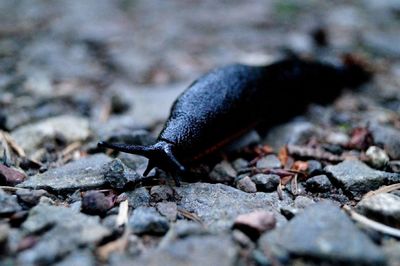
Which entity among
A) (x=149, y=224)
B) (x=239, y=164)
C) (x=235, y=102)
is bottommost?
(x=239, y=164)

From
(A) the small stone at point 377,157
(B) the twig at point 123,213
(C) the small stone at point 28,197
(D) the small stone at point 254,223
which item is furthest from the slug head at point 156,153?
(A) the small stone at point 377,157

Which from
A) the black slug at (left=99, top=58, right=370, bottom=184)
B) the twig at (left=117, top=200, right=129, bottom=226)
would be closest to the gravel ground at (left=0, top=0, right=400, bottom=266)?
the twig at (left=117, top=200, right=129, bottom=226)

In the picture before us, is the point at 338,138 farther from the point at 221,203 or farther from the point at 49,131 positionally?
the point at 49,131

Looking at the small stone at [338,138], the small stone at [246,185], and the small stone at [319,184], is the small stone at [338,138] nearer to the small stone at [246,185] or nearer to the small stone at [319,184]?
the small stone at [319,184]

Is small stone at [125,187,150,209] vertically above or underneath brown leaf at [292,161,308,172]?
above

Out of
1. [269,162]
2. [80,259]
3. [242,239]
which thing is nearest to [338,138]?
[269,162]

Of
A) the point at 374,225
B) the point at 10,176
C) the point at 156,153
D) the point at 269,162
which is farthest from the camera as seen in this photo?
the point at 269,162

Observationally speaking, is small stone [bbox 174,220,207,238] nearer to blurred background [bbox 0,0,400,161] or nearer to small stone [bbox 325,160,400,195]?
small stone [bbox 325,160,400,195]
